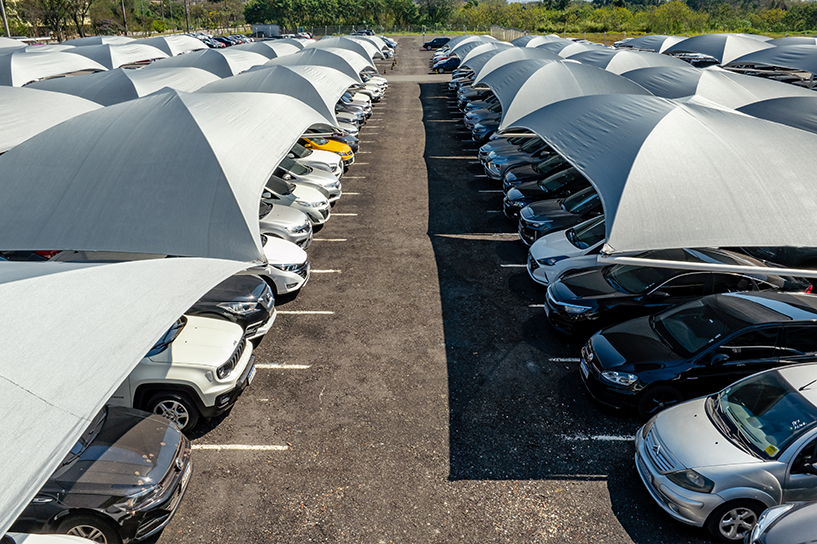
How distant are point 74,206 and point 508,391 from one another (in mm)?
8042

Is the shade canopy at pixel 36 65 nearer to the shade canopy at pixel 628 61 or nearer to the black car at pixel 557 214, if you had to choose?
the black car at pixel 557 214

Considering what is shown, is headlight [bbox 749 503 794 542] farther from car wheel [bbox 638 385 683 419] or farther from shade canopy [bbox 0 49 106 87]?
shade canopy [bbox 0 49 106 87]

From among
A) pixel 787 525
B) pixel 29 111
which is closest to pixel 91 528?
pixel 787 525

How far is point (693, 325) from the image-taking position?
7.55 metres

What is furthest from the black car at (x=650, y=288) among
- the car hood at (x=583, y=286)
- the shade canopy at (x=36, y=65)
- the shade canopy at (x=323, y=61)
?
the shade canopy at (x=36, y=65)

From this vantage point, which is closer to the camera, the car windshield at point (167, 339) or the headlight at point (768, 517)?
the headlight at point (768, 517)

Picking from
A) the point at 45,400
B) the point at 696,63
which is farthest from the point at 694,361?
the point at 696,63

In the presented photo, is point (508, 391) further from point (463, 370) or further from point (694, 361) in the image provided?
point (694, 361)

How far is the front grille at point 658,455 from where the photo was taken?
586 centimetres

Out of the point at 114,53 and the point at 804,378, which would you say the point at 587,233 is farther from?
the point at 114,53

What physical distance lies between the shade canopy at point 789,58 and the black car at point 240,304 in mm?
28753

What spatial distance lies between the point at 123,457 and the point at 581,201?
10483mm

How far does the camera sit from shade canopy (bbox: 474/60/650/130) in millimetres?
17469

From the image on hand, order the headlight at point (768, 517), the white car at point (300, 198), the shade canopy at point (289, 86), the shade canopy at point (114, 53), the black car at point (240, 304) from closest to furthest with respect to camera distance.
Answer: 1. the headlight at point (768, 517)
2. the black car at point (240, 304)
3. the white car at point (300, 198)
4. the shade canopy at point (289, 86)
5. the shade canopy at point (114, 53)
